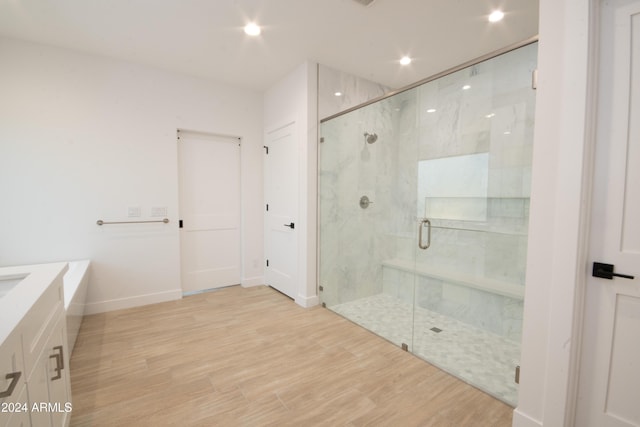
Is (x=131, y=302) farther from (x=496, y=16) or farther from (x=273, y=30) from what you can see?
(x=496, y=16)

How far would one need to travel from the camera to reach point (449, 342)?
239 centimetres

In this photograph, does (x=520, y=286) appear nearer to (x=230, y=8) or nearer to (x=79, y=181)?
(x=230, y=8)

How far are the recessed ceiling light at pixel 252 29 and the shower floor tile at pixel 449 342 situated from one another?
298 cm

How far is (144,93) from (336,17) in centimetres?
239

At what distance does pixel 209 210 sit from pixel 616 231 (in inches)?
150

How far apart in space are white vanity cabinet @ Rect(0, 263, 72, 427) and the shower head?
2.88 metres

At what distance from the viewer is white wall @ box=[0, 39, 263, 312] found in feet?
8.60

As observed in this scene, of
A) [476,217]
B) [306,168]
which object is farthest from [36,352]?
[476,217]

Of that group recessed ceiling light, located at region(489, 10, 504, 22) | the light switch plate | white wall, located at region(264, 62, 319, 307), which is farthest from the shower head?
the light switch plate

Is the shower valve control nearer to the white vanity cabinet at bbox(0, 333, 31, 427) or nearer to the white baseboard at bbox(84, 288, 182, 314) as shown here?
the white baseboard at bbox(84, 288, 182, 314)

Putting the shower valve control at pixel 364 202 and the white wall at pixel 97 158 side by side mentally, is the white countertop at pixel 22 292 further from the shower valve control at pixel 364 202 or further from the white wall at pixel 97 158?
the shower valve control at pixel 364 202

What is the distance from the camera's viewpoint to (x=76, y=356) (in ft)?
7.05

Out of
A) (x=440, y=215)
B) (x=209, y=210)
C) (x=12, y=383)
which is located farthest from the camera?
(x=209, y=210)

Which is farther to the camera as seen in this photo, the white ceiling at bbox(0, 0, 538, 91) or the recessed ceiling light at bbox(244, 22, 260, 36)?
the recessed ceiling light at bbox(244, 22, 260, 36)
